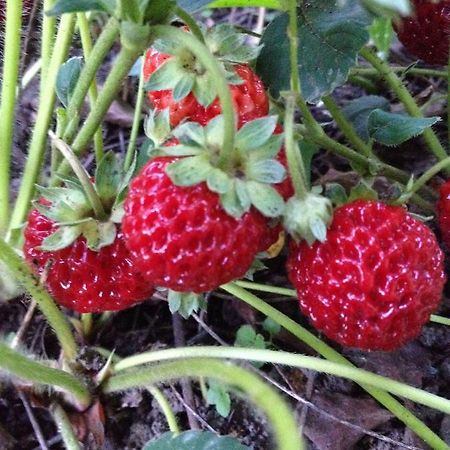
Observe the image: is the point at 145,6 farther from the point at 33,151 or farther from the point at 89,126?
the point at 33,151

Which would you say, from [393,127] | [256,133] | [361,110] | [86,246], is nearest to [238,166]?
[256,133]

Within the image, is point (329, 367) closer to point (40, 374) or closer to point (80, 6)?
point (40, 374)

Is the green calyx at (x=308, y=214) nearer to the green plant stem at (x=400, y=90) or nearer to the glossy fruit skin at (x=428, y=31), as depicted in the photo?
the green plant stem at (x=400, y=90)

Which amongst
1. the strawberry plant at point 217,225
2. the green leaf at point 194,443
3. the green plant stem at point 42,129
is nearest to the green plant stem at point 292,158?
the strawberry plant at point 217,225

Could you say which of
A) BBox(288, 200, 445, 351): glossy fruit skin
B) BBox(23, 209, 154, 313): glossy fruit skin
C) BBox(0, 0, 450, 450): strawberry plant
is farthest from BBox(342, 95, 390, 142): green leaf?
BBox(23, 209, 154, 313): glossy fruit skin

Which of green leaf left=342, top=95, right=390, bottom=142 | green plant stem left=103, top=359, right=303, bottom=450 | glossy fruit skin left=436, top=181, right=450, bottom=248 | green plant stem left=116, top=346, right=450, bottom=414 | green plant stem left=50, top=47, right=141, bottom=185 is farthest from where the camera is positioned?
green leaf left=342, top=95, right=390, bottom=142

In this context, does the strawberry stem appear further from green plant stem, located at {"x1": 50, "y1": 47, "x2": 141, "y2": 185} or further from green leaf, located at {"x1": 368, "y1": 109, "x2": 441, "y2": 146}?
green leaf, located at {"x1": 368, "y1": 109, "x2": 441, "y2": 146}
